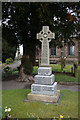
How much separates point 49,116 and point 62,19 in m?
7.52

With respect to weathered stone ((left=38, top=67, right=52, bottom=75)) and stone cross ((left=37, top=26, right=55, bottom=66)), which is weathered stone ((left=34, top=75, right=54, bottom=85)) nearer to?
weathered stone ((left=38, top=67, right=52, bottom=75))

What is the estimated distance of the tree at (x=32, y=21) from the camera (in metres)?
7.80

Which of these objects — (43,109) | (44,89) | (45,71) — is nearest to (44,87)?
(44,89)

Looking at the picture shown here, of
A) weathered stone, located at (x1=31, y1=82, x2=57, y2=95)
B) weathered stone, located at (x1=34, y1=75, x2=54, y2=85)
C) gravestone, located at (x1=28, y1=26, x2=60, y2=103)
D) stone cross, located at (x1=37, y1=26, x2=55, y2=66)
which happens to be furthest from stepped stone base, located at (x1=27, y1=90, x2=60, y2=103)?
stone cross, located at (x1=37, y1=26, x2=55, y2=66)

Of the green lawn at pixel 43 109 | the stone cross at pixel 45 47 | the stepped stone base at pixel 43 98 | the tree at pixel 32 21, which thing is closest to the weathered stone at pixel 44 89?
the stepped stone base at pixel 43 98

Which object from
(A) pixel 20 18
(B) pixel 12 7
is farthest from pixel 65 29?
(B) pixel 12 7

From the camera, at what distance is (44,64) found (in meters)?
5.18

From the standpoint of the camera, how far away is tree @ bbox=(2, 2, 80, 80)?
25.6 feet

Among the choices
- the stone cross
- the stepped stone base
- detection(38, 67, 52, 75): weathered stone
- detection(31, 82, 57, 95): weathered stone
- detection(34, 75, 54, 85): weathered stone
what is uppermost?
the stone cross

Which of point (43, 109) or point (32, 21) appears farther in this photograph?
point (32, 21)

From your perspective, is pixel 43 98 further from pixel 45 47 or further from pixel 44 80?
pixel 45 47

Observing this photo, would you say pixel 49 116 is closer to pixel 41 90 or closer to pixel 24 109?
pixel 24 109

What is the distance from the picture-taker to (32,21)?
8.77m

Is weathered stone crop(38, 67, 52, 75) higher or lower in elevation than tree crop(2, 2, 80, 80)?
lower
